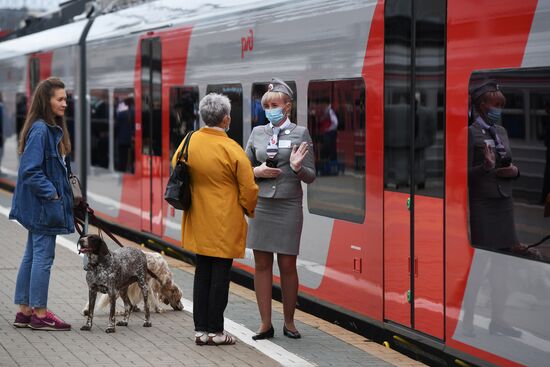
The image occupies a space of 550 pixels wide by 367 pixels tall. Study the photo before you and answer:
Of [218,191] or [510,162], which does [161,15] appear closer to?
[218,191]

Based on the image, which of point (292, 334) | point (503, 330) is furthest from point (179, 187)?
point (503, 330)

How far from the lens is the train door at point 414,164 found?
7273 mm

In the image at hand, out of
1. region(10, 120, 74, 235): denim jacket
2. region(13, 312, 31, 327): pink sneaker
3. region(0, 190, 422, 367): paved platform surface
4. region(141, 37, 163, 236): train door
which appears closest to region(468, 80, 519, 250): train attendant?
region(0, 190, 422, 367): paved platform surface

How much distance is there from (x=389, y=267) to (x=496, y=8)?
78.3 inches

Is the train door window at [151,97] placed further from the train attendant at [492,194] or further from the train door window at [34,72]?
the train attendant at [492,194]

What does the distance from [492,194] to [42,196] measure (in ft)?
9.82

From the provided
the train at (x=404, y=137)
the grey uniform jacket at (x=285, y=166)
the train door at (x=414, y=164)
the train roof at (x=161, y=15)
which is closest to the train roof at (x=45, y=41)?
the train roof at (x=161, y=15)

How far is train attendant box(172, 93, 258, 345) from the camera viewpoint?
759cm

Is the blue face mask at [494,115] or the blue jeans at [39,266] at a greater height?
the blue face mask at [494,115]

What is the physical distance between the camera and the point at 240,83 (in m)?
10.9

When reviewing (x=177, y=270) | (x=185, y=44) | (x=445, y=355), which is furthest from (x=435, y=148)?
(x=185, y=44)

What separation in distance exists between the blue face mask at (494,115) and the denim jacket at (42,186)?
2948mm

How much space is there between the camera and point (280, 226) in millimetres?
7957

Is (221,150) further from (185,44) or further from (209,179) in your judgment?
(185,44)
